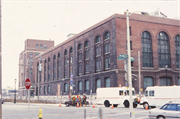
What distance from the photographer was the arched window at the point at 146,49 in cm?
5022

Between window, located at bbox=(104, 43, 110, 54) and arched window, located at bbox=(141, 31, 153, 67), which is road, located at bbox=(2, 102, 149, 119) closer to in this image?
arched window, located at bbox=(141, 31, 153, 67)

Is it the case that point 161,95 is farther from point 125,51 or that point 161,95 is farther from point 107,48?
point 107,48

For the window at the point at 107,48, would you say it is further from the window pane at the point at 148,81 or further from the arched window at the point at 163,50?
the arched window at the point at 163,50

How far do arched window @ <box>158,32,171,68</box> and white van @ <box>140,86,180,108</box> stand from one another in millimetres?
22861

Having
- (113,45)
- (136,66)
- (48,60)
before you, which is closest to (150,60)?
(136,66)

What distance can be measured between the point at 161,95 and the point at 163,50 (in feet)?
82.9

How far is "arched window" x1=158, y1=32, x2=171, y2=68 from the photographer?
52375 mm

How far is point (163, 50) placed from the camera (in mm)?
52969

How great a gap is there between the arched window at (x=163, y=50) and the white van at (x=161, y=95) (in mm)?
22861

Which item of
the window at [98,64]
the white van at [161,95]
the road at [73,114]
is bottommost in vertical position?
the road at [73,114]

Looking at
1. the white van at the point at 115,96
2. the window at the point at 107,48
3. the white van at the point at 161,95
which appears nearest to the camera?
the white van at the point at 161,95

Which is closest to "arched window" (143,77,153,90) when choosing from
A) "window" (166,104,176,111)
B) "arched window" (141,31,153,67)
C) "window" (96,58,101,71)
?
"arched window" (141,31,153,67)

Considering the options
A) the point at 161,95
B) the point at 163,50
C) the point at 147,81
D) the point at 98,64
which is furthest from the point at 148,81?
the point at 161,95

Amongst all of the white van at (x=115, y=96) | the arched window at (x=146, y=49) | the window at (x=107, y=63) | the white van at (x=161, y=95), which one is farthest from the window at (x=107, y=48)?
the white van at (x=161, y=95)
